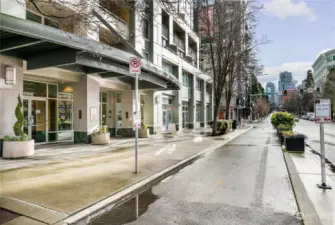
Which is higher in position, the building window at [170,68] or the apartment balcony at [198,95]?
the building window at [170,68]

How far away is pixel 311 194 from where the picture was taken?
5637 mm

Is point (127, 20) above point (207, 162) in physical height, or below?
above

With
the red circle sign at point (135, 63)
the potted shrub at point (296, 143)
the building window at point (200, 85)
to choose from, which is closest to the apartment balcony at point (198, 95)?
the building window at point (200, 85)

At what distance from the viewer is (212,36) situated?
76.4 ft

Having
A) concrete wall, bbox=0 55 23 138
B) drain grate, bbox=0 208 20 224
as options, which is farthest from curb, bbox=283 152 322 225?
concrete wall, bbox=0 55 23 138

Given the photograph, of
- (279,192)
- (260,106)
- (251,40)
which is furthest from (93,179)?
(260,106)

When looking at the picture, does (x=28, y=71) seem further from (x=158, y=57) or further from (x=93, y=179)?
(x=158, y=57)

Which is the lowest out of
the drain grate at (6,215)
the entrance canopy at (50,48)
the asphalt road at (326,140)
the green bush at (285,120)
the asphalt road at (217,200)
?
the asphalt road at (217,200)

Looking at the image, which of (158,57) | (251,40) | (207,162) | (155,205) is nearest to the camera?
(155,205)

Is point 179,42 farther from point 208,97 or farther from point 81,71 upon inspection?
point 81,71

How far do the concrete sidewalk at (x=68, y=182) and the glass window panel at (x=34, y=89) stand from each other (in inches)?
152

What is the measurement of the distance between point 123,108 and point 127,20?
6.70 meters

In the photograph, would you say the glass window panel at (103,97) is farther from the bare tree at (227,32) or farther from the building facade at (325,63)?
the building facade at (325,63)

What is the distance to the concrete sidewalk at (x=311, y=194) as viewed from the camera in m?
4.42
